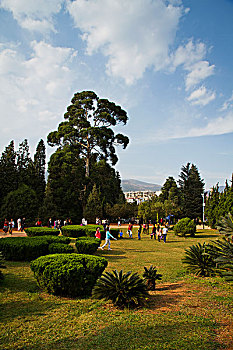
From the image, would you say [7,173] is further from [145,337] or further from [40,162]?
[145,337]

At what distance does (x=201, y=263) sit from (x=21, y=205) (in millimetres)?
27875

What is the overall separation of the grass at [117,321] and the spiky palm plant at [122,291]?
7.7 inches

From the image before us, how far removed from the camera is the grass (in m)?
4.05

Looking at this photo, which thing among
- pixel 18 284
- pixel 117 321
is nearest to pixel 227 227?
pixel 117 321

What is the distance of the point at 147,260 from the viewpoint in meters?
11.9

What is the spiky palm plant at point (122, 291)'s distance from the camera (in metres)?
5.62

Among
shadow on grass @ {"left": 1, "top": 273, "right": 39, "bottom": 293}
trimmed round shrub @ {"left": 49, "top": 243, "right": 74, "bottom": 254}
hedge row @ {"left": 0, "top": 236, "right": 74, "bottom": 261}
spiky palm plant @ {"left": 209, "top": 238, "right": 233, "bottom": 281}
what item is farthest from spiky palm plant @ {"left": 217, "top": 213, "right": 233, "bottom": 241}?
hedge row @ {"left": 0, "top": 236, "right": 74, "bottom": 261}

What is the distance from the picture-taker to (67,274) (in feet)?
19.8

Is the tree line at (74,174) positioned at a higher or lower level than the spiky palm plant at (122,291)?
higher

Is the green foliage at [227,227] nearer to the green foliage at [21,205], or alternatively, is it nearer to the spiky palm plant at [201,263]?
the spiky palm plant at [201,263]

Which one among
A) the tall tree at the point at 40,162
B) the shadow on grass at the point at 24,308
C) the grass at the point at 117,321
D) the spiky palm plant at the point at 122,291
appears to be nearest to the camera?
the grass at the point at 117,321

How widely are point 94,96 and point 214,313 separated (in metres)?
39.5

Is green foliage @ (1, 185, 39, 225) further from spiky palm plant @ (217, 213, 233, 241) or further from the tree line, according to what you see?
spiky palm plant @ (217, 213, 233, 241)

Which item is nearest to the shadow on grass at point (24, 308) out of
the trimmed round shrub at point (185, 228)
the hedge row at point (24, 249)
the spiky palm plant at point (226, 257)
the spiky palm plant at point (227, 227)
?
the spiky palm plant at point (226, 257)
